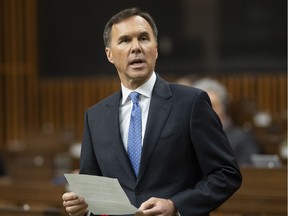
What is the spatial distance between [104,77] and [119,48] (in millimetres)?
11862

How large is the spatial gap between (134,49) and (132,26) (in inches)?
3.9

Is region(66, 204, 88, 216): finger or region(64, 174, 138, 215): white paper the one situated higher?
region(64, 174, 138, 215): white paper

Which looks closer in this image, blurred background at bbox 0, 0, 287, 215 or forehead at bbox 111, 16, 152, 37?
forehead at bbox 111, 16, 152, 37

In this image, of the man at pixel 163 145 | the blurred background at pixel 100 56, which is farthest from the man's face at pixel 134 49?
the blurred background at pixel 100 56

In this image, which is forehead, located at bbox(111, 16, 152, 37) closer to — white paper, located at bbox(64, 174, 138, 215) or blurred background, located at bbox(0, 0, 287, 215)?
white paper, located at bbox(64, 174, 138, 215)

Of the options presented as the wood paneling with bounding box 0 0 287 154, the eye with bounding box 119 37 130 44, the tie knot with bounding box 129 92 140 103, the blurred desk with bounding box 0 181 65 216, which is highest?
the eye with bounding box 119 37 130 44

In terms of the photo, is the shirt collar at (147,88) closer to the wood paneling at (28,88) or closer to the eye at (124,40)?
the eye at (124,40)

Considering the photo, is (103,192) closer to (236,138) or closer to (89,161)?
(89,161)

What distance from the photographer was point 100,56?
14.6 metres

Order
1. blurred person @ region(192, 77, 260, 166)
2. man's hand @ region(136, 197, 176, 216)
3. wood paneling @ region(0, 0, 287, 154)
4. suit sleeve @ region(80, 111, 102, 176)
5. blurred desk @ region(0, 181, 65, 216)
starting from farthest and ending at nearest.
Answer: wood paneling @ region(0, 0, 287, 154), blurred person @ region(192, 77, 260, 166), blurred desk @ region(0, 181, 65, 216), suit sleeve @ region(80, 111, 102, 176), man's hand @ region(136, 197, 176, 216)

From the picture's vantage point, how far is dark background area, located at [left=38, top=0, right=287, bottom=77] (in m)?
13.7

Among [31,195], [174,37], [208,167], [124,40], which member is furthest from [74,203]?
[174,37]

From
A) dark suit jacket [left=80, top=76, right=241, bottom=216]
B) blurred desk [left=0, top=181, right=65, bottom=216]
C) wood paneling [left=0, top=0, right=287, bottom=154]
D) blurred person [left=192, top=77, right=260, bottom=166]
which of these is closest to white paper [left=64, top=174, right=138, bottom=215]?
dark suit jacket [left=80, top=76, right=241, bottom=216]

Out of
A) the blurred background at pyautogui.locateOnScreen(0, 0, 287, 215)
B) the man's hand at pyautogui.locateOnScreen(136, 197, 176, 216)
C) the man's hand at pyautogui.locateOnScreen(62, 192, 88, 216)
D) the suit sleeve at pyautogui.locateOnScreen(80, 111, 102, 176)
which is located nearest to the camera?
the man's hand at pyautogui.locateOnScreen(136, 197, 176, 216)
